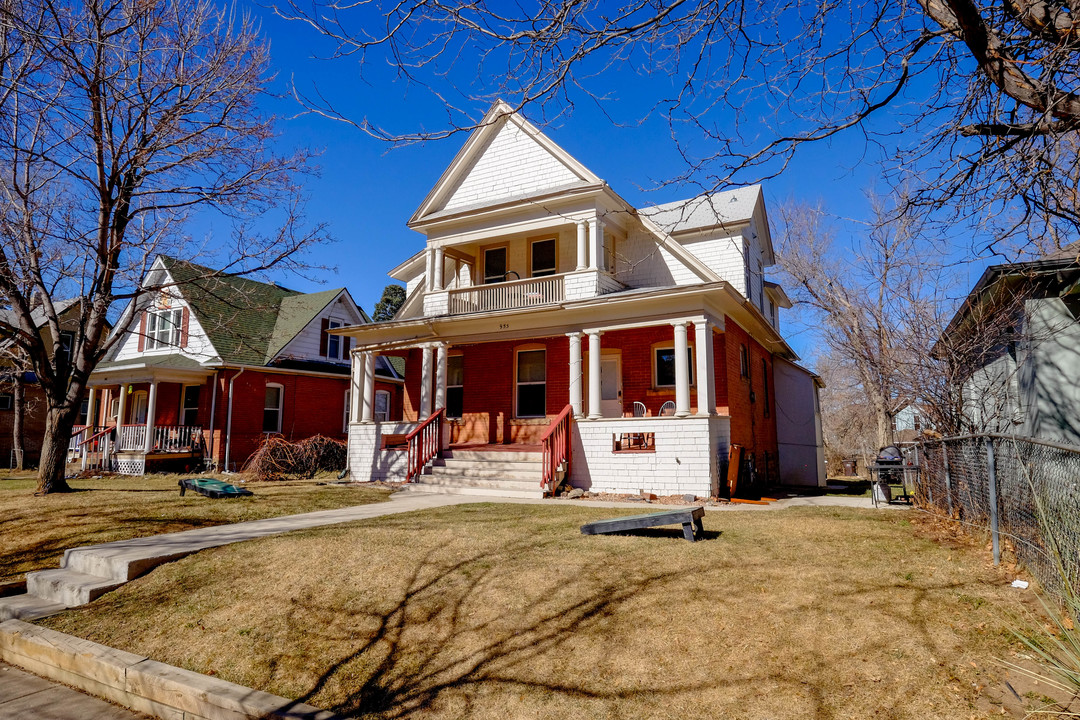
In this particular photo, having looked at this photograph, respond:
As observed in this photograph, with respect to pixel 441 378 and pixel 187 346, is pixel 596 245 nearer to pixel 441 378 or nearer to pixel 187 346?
pixel 441 378

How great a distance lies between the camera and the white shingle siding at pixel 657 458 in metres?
12.4

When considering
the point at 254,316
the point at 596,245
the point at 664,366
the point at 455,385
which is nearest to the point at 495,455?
the point at 455,385

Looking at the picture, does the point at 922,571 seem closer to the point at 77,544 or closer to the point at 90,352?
the point at 77,544

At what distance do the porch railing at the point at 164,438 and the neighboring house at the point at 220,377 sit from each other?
0.04m

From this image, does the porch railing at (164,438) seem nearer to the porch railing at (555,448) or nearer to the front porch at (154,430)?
the front porch at (154,430)

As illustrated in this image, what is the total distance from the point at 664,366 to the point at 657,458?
3.69 metres

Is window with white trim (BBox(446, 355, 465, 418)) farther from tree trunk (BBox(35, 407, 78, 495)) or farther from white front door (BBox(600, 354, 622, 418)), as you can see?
tree trunk (BBox(35, 407, 78, 495))

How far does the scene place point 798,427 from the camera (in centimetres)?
1922

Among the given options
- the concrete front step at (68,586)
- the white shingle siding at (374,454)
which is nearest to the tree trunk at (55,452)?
the white shingle siding at (374,454)

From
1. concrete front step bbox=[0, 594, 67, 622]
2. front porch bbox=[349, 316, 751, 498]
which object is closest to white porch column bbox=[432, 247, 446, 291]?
front porch bbox=[349, 316, 751, 498]

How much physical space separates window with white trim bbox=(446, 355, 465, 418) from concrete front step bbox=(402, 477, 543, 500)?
3.98 m

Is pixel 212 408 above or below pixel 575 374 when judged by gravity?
below

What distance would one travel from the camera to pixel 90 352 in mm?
13266

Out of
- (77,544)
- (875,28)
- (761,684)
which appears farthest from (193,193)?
(761,684)
